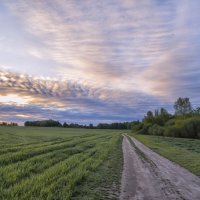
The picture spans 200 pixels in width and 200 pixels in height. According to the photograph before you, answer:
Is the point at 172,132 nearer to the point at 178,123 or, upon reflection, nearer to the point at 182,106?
the point at 178,123

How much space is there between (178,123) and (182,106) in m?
33.9

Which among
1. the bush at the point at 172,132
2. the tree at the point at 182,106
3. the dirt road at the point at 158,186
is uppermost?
the tree at the point at 182,106

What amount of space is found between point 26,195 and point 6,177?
9.98ft

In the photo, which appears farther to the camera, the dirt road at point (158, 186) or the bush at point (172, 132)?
the bush at point (172, 132)

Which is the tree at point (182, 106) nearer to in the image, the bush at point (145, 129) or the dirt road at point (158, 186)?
the bush at point (145, 129)

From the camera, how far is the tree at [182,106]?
429 ft

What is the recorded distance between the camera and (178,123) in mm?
100312

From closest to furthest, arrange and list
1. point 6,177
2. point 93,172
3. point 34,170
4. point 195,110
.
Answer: point 6,177, point 34,170, point 93,172, point 195,110

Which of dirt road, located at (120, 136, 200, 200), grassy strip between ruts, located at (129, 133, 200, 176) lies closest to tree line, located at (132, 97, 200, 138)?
grassy strip between ruts, located at (129, 133, 200, 176)

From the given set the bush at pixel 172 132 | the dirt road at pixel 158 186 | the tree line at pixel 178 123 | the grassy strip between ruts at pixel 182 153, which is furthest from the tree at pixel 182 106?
the dirt road at pixel 158 186

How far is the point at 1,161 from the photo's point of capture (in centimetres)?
1586

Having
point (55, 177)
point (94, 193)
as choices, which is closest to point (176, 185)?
point (94, 193)

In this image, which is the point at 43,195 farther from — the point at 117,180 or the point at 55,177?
the point at 117,180

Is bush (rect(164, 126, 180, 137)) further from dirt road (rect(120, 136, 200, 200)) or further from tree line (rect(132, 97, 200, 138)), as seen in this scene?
dirt road (rect(120, 136, 200, 200))
